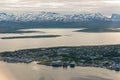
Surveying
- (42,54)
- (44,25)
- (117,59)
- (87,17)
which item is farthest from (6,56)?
(87,17)

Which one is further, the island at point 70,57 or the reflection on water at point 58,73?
the island at point 70,57

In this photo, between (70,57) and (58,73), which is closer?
(58,73)

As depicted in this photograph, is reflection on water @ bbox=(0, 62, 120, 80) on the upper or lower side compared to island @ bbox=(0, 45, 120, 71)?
upper

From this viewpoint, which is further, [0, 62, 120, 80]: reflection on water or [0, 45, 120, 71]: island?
[0, 45, 120, 71]: island

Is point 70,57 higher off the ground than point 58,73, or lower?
lower

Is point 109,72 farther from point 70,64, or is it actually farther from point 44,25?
point 44,25

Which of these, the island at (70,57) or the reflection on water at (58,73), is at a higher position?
the reflection on water at (58,73)
